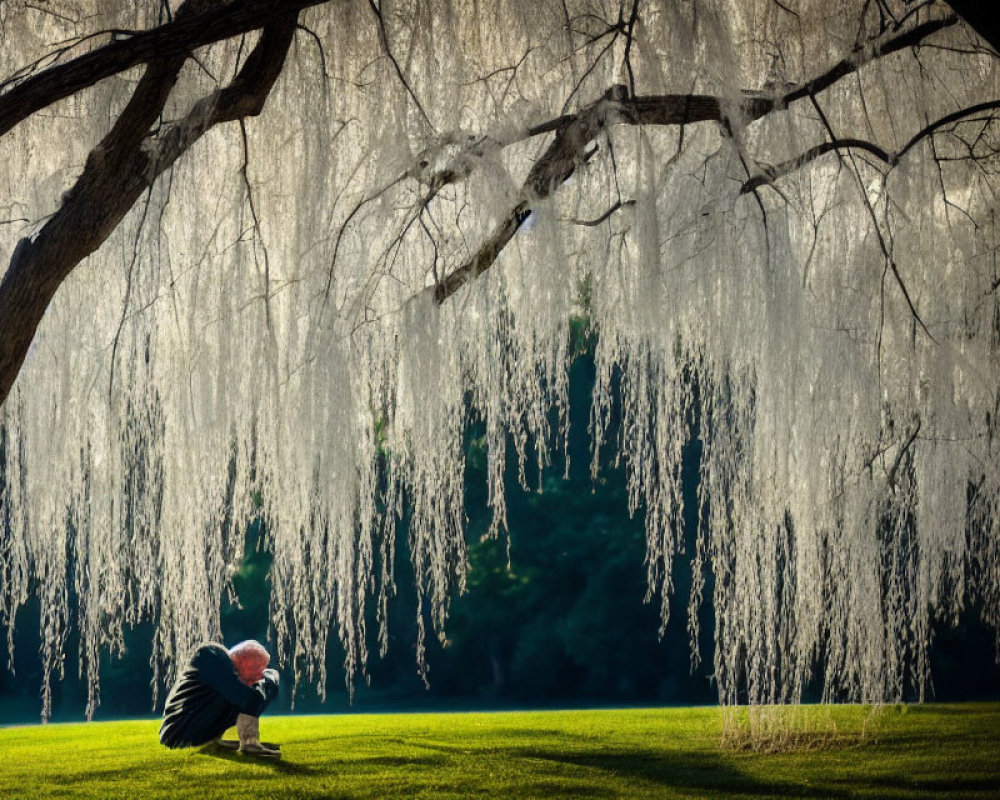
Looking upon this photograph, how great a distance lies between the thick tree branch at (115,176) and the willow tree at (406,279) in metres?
0.01

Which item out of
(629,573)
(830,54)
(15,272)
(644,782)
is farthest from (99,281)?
(629,573)

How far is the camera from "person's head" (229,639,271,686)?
24.1ft

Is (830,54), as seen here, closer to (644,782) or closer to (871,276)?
(871,276)

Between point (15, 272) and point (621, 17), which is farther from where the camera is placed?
point (621, 17)

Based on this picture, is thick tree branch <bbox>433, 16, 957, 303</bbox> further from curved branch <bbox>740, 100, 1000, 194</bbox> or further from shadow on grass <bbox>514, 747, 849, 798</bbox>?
shadow on grass <bbox>514, 747, 849, 798</bbox>

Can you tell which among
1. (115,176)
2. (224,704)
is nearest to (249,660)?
(224,704)

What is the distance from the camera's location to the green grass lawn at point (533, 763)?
6309mm

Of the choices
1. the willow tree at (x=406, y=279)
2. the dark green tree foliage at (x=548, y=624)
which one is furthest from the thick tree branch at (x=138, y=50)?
the dark green tree foliage at (x=548, y=624)

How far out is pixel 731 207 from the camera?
3.60 metres

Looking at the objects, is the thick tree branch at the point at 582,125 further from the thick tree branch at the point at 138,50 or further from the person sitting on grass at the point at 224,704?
the person sitting on grass at the point at 224,704

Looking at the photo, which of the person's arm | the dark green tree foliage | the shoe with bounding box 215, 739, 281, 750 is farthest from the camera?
the dark green tree foliage

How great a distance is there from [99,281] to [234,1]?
3.70 feet

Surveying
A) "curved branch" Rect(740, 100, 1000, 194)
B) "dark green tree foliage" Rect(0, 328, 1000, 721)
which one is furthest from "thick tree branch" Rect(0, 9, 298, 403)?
"dark green tree foliage" Rect(0, 328, 1000, 721)

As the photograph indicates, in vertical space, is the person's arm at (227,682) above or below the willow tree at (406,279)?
below
